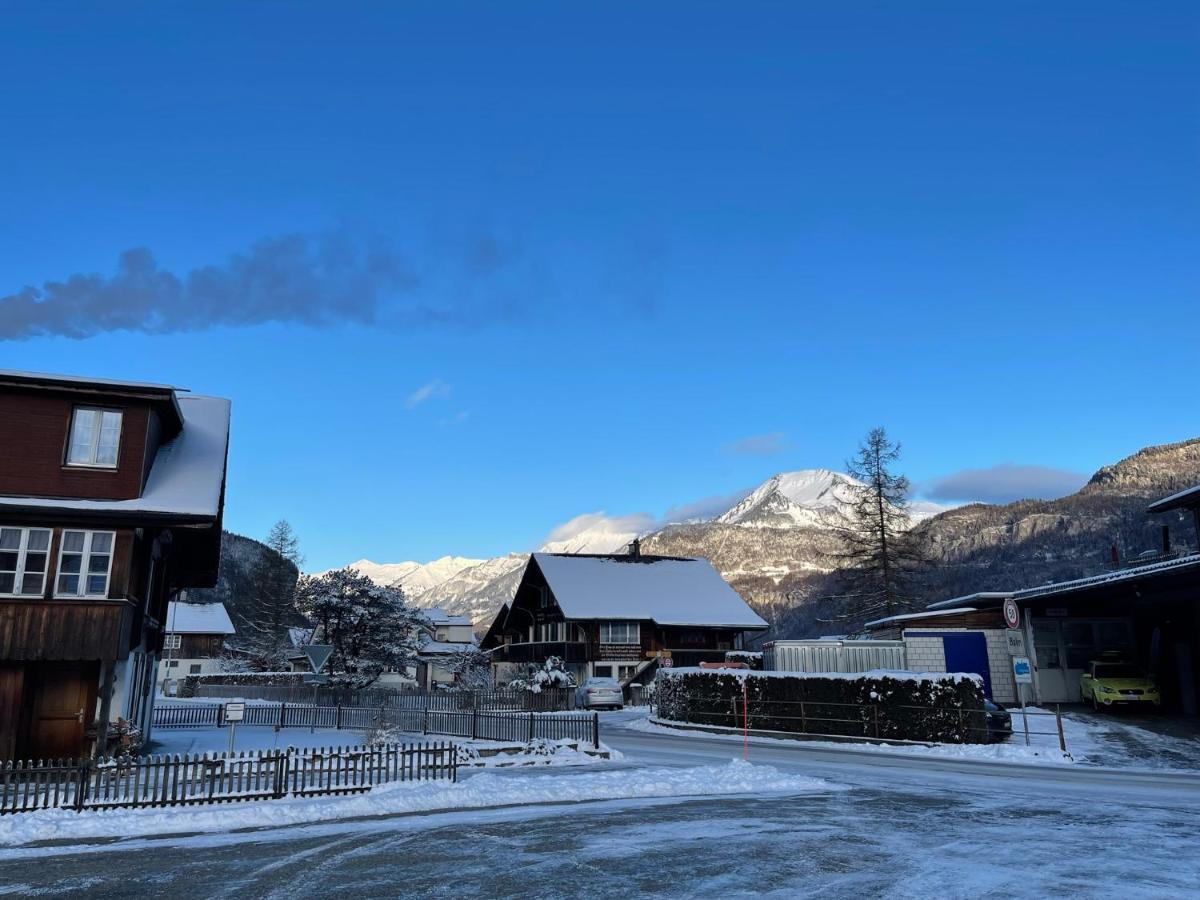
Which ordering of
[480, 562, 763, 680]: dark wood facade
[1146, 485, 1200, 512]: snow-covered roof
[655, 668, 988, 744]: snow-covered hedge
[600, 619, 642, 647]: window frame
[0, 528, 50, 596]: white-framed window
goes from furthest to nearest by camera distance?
1. [600, 619, 642, 647]: window frame
2. [480, 562, 763, 680]: dark wood facade
3. [1146, 485, 1200, 512]: snow-covered roof
4. [655, 668, 988, 744]: snow-covered hedge
5. [0, 528, 50, 596]: white-framed window

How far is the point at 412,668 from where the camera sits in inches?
3834

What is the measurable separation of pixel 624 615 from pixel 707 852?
52109 mm

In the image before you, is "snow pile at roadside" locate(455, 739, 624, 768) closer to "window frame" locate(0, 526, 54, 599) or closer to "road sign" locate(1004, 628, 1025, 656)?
"window frame" locate(0, 526, 54, 599)

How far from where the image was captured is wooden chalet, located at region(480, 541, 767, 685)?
211 ft

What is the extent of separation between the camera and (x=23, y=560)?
75.4ft

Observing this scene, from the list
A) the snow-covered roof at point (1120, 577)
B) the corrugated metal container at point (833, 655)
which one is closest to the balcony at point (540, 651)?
the corrugated metal container at point (833, 655)

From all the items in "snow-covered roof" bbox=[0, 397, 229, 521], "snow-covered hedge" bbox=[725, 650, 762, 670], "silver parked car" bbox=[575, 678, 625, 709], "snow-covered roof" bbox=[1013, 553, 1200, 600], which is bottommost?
"silver parked car" bbox=[575, 678, 625, 709]

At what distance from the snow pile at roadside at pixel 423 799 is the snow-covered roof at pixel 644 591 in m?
43.2

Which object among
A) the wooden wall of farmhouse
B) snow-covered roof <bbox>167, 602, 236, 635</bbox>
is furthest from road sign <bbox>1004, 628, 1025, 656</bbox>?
snow-covered roof <bbox>167, 602, 236, 635</bbox>

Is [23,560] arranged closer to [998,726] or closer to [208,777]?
[208,777]

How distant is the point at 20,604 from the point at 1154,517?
481 ft

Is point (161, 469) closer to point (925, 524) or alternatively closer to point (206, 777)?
point (206, 777)

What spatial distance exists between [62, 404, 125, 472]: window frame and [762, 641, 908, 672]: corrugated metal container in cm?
2638

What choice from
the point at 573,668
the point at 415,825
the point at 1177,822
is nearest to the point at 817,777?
the point at 1177,822
